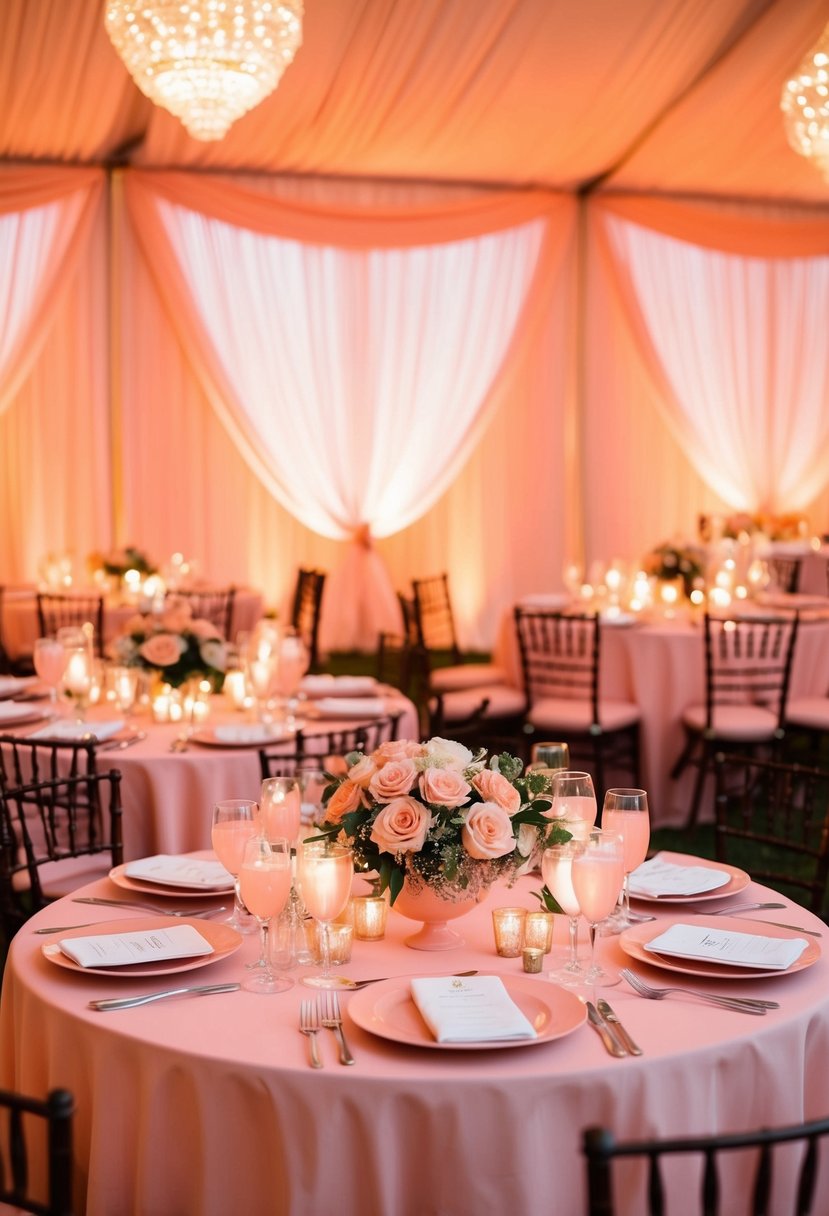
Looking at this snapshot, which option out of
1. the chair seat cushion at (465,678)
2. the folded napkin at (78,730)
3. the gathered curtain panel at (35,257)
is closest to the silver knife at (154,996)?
the folded napkin at (78,730)

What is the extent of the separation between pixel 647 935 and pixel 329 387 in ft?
26.7

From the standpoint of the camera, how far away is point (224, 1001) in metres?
1.99

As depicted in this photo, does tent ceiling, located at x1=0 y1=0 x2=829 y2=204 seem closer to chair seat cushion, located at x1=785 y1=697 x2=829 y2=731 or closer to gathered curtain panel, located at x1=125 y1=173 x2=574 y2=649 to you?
gathered curtain panel, located at x1=125 y1=173 x2=574 y2=649

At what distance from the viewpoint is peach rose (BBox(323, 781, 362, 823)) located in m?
2.20

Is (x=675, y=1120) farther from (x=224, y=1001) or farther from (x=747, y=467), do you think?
(x=747, y=467)

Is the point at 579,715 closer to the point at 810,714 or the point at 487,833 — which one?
the point at 810,714

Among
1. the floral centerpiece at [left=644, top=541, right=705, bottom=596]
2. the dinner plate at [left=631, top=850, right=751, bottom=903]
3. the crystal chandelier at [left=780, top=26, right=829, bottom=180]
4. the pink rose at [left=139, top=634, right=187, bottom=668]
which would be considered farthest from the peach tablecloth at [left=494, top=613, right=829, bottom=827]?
the dinner plate at [left=631, top=850, right=751, bottom=903]

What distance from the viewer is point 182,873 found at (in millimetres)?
2539

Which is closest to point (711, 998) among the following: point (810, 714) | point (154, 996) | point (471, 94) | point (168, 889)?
point (154, 996)

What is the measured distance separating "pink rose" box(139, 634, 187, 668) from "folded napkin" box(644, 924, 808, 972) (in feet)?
7.55

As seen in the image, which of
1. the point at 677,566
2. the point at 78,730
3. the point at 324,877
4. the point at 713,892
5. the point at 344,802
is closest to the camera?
the point at 324,877

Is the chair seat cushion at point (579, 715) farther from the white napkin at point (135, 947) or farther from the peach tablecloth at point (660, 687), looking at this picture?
the white napkin at point (135, 947)

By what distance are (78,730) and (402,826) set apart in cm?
211

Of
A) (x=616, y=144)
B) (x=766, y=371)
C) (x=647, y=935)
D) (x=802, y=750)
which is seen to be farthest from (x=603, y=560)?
(x=647, y=935)
